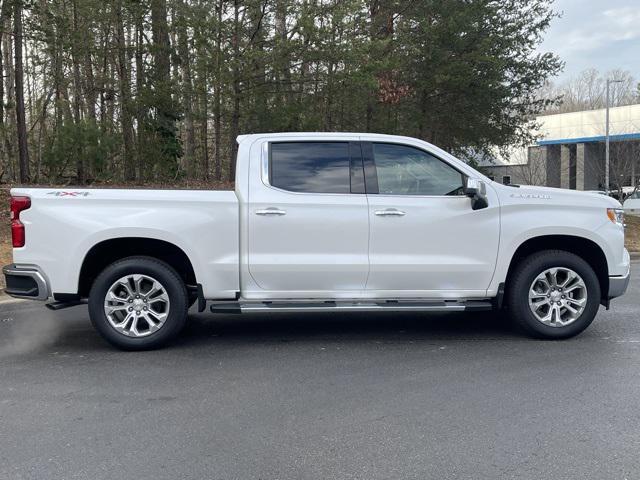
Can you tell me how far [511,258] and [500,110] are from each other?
16876 mm

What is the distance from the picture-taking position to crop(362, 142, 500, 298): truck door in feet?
19.4

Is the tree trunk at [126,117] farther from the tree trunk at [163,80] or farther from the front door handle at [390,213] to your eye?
the front door handle at [390,213]

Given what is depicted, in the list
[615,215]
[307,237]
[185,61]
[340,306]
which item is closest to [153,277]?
[307,237]

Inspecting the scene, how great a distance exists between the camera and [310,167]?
609 cm

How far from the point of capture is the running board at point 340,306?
5816 millimetres

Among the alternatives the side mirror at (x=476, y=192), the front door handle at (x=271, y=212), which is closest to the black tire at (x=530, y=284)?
the side mirror at (x=476, y=192)

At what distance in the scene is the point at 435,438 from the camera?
12.8 ft

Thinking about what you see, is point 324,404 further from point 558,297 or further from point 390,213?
point 558,297

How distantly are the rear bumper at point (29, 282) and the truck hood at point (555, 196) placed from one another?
441 cm

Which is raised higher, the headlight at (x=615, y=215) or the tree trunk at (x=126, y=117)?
the tree trunk at (x=126, y=117)

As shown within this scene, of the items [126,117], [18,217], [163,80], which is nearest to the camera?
[18,217]

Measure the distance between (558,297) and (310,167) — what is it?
2.77 metres

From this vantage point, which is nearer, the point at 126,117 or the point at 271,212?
the point at 271,212

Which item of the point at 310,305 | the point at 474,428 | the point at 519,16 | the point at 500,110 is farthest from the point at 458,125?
the point at 474,428
